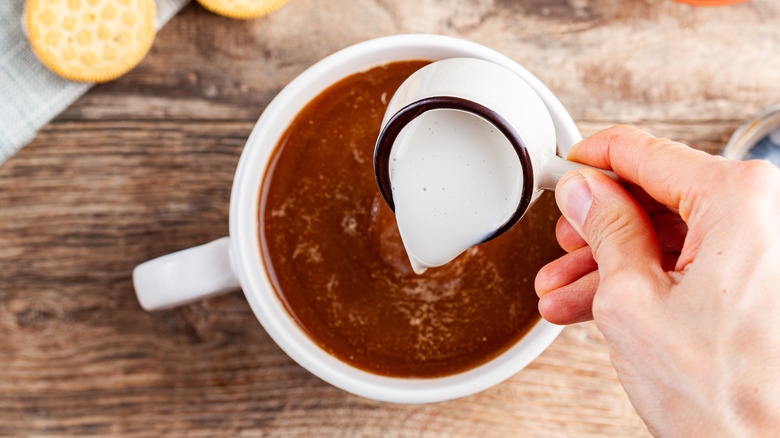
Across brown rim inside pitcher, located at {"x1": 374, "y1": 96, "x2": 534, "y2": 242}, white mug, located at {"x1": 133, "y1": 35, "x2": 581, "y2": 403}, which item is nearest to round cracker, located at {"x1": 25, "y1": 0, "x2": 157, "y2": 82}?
white mug, located at {"x1": 133, "y1": 35, "x2": 581, "y2": 403}

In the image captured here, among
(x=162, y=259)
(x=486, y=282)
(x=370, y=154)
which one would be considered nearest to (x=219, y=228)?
(x=162, y=259)

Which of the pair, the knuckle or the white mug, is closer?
the knuckle

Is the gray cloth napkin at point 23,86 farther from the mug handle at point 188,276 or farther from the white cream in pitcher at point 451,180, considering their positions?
the white cream in pitcher at point 451,180

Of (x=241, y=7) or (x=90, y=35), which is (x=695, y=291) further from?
(x=90, y=35)

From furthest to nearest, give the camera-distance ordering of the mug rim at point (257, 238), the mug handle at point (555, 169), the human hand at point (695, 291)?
the mug rim at point (257, 238)
the mug handle at point (555, 169)
the human hand at point (695, 291)

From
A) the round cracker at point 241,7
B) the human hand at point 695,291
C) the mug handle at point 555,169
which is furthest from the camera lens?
the round cracker at point 241,7

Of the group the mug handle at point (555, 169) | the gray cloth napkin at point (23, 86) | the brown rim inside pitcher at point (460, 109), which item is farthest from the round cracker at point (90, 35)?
the mug handle at point (555, 169)

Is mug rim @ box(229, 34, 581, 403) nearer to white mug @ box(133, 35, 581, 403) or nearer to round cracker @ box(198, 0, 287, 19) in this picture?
white mug @ box(133, 35, 581, 403)

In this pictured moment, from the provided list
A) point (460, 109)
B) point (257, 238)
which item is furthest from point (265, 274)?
point (460, 109)
